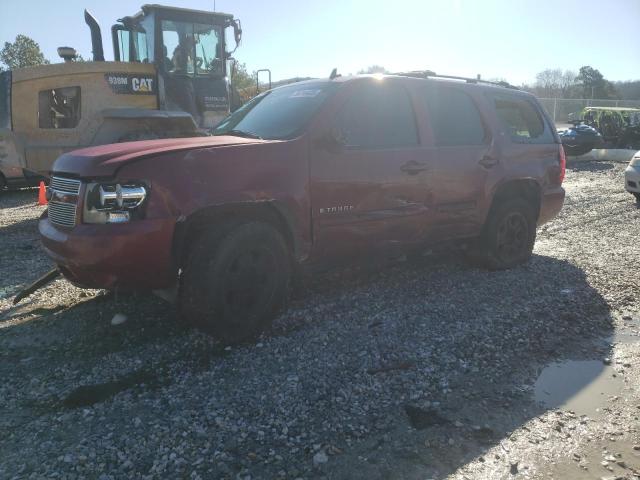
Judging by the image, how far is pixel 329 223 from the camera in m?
4.29

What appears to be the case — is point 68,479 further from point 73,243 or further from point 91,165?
point 91,165

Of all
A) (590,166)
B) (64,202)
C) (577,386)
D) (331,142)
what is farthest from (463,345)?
(590,166)

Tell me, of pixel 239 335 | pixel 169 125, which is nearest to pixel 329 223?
pixel 239 335

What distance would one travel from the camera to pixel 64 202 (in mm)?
3689

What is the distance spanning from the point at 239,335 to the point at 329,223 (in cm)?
116

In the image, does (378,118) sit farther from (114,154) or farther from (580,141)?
(580,141)

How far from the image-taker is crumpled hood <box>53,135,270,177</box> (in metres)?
3.46

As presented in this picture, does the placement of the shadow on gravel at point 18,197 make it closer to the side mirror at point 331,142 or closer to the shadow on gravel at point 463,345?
the shadow on gravel at point 463,345

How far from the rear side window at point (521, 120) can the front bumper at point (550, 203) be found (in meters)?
0.62

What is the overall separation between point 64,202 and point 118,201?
1.83 ft

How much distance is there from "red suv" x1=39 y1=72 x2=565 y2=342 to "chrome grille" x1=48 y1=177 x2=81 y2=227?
0.6 inches

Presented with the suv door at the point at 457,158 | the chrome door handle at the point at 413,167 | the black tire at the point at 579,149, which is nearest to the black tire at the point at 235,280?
the chrome door handle at the point at 413,167

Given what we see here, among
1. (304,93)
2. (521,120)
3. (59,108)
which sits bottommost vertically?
(521,120)

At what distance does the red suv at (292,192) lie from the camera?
3.47 meters
